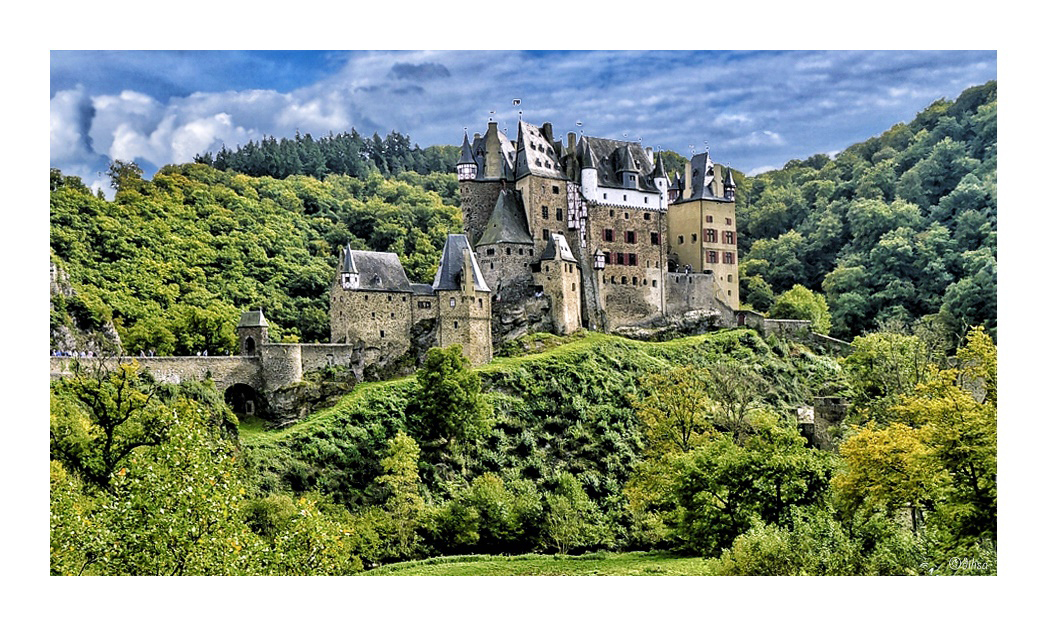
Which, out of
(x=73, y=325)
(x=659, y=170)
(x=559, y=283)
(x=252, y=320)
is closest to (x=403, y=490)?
(x=252, y=320)

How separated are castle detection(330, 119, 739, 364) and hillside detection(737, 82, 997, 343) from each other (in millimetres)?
5775

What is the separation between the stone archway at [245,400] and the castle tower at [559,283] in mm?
9547

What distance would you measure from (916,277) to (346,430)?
21.8m

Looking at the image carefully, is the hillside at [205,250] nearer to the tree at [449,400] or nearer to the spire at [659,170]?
the tree at [449,400]

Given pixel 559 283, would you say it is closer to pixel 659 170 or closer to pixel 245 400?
pixel 659 170

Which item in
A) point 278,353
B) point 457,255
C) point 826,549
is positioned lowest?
point 826,549

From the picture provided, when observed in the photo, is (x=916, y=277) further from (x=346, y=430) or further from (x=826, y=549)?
(x=826, y=549)

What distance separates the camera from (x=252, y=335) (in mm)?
32281

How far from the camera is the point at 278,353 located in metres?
31.8

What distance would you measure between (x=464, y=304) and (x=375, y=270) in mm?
2558

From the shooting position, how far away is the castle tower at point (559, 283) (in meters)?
37.2

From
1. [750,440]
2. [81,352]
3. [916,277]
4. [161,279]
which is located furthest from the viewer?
[916,277]

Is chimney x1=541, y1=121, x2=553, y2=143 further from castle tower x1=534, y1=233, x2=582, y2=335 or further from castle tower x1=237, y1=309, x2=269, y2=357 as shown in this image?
castle tower x1=237, y1=309, x2=269, y2=357

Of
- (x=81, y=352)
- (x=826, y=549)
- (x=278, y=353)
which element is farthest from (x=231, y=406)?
(x=826, y=549)
